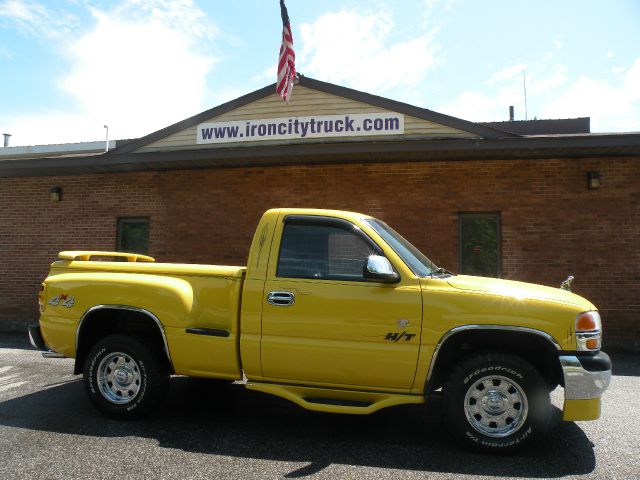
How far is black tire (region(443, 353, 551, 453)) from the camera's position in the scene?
3650 mm

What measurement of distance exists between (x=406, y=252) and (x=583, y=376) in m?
1.67

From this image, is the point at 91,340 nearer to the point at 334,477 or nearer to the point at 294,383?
the point at 294,383

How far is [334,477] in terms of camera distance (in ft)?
10.8

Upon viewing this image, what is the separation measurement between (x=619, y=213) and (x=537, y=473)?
675 cm

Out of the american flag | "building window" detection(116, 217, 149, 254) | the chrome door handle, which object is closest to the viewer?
the chrome door handle

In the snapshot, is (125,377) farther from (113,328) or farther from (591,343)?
(591,343)

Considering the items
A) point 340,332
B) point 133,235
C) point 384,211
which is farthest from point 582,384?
point 133,235

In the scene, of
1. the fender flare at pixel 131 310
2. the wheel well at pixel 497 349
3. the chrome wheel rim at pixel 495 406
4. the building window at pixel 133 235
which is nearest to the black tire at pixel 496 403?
the chrome wheel rim at pixel 495 406

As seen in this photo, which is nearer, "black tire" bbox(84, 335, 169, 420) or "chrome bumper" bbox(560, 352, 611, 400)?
"chrome bumper" bbox(560, 352, 611, 400)

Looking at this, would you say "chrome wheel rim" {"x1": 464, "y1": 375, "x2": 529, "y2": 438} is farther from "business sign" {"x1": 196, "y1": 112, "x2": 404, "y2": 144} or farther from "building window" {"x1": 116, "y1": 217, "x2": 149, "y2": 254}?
"building window" {"x1": 116, "y1": 217, "x2": 149, "y2": 254}

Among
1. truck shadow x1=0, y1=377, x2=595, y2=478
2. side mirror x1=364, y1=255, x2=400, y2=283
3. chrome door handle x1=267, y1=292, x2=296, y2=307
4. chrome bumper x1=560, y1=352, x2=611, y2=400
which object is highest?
side mirror x1=364, y1=255, x2=400, y2=283

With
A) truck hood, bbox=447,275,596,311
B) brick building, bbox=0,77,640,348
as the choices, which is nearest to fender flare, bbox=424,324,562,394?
truck hood, bbox=447,275,596,311

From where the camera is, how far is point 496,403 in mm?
3744

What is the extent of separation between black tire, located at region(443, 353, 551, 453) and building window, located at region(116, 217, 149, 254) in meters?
8.25
